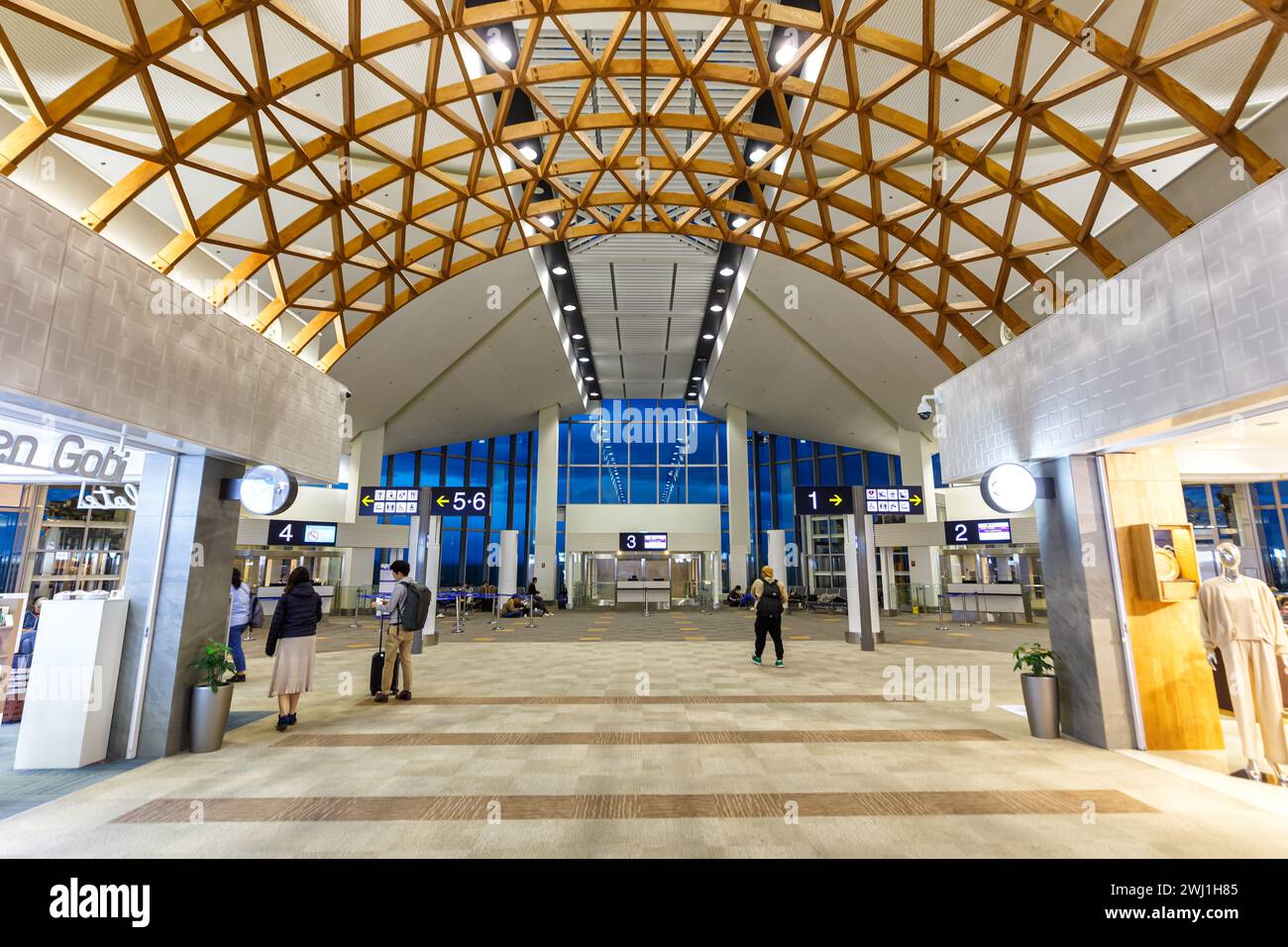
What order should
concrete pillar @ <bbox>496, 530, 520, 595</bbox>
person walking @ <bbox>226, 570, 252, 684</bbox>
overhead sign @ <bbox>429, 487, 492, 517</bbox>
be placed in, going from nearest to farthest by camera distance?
person walking @ <bbox>226, 570, 252, 684</bbox>, overhead sign @ <bbox>429, 487, 492, 517</bbox>, concrete pillar @ <bbox>496, 530, 520, 595</bbox>

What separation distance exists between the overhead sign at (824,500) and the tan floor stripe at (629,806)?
10.4 meters

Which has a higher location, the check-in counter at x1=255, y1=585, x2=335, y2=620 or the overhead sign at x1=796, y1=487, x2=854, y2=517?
the overhead sign at x1=796, y1=487, x2=854, y2=517

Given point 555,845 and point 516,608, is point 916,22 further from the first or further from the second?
point 516,608

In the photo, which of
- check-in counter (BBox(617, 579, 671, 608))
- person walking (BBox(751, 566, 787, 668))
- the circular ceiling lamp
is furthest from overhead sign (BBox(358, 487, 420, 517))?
check-in counter (BBox(617, 579, 671, 608))

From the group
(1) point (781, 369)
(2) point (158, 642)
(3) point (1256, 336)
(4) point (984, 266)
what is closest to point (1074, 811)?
(3) point (1256, 336)

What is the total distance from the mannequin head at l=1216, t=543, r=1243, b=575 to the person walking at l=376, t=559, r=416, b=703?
9182mm

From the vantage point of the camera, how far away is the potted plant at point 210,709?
5.72 m

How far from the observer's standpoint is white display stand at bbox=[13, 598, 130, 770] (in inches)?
203

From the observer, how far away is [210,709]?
572 cm

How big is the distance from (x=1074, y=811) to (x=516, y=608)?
866 inches

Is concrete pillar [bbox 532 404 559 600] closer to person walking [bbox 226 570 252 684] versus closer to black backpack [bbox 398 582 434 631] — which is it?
person walking [bbox 226 570 252 684]
